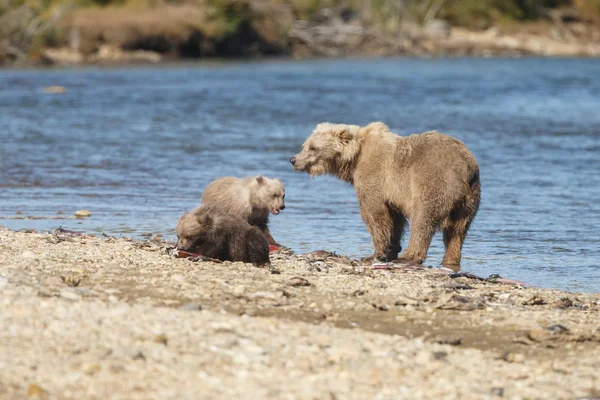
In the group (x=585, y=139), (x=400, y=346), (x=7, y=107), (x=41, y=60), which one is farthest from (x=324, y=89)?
(x=400, y=346)

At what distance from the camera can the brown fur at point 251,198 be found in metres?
11.4

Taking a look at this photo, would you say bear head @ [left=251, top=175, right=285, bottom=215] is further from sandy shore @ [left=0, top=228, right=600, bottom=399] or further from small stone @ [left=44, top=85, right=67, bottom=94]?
small stone @ [left=44, top=85, right=67, bottom=94]

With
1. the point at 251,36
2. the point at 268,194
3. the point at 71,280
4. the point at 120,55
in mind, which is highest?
the point at 251,36

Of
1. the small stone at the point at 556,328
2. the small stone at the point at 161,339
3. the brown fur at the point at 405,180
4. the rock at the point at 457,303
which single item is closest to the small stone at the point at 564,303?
the rock at the point at 457,303

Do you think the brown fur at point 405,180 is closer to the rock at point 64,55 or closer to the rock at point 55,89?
the rock at point 55,89

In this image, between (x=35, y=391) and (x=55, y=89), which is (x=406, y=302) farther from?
(x=55, y=89)

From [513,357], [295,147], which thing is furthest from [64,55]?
[513,357]

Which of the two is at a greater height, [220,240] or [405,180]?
[405,180]

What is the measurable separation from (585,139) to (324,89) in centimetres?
1723

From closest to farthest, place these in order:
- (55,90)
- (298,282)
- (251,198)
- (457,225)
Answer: (298,282)
(457,225)
(251,198)
(55,90)

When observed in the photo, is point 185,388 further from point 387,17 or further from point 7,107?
point 387,17

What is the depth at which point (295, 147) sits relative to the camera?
22.6 meters

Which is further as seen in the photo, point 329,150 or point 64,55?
point 64,55

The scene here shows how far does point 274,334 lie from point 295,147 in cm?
1598
